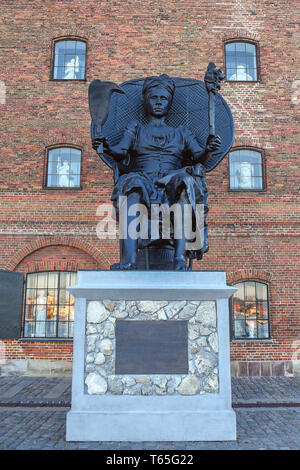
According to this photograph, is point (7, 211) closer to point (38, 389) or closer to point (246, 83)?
point (38, 389)

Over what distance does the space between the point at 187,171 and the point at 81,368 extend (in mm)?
2481

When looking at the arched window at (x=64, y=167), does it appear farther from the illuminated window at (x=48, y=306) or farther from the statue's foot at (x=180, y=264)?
the statue's foot at (x=180, y=264)

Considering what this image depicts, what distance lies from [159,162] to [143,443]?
306 cm

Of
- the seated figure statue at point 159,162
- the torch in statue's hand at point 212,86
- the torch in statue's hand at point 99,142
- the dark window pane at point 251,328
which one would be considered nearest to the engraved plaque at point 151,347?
A: the seated figure statue at point 159,162

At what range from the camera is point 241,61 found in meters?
10.9

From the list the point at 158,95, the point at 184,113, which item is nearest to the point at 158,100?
the point at 158,95

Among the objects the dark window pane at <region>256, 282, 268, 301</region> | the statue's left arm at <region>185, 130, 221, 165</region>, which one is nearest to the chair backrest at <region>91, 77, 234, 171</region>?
the statue's left arm at <region>185, 130, 221, 165</region>

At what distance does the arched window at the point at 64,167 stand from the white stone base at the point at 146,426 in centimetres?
742

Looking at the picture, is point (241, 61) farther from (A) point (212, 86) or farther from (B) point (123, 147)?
(B) point (123, 147)

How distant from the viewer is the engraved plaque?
3.77 metres

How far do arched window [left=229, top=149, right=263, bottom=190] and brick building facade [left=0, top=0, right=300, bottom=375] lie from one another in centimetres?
19

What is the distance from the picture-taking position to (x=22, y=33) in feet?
35.4
